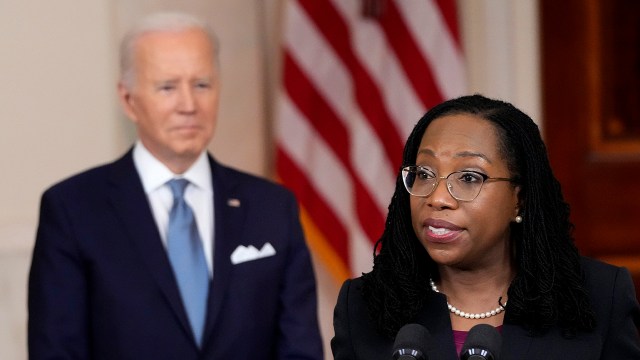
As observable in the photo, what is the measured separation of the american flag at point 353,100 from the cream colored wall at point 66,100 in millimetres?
150

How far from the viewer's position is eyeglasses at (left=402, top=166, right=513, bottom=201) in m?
Result: 2.32

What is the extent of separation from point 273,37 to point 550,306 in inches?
104

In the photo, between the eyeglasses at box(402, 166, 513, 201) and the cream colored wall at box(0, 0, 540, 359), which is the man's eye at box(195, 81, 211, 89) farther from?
the eyeglasses at box(402, 166, 513, 201)

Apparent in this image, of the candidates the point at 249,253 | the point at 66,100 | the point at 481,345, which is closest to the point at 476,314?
the point at 481,345

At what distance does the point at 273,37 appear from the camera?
485 centimetres

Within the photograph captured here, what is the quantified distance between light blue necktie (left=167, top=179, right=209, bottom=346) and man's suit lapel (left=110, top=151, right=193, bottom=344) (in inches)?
1.5

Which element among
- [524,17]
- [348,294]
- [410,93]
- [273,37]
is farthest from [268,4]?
[348,294]

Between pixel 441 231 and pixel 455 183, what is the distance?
3.7 inches

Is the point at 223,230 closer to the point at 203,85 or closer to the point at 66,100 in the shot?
the point at 203,85

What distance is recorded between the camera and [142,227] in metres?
3.35

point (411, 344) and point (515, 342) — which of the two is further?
point (515, 342)

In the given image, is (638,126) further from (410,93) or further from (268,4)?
(268,4)

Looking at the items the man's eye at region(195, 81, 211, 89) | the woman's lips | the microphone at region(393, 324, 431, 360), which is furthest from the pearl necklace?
the man's eye at region(195, 81, 211, 89)

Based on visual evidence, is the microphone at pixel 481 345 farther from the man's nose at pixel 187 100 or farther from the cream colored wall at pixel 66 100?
the cream colored wall at pixel 66 100
